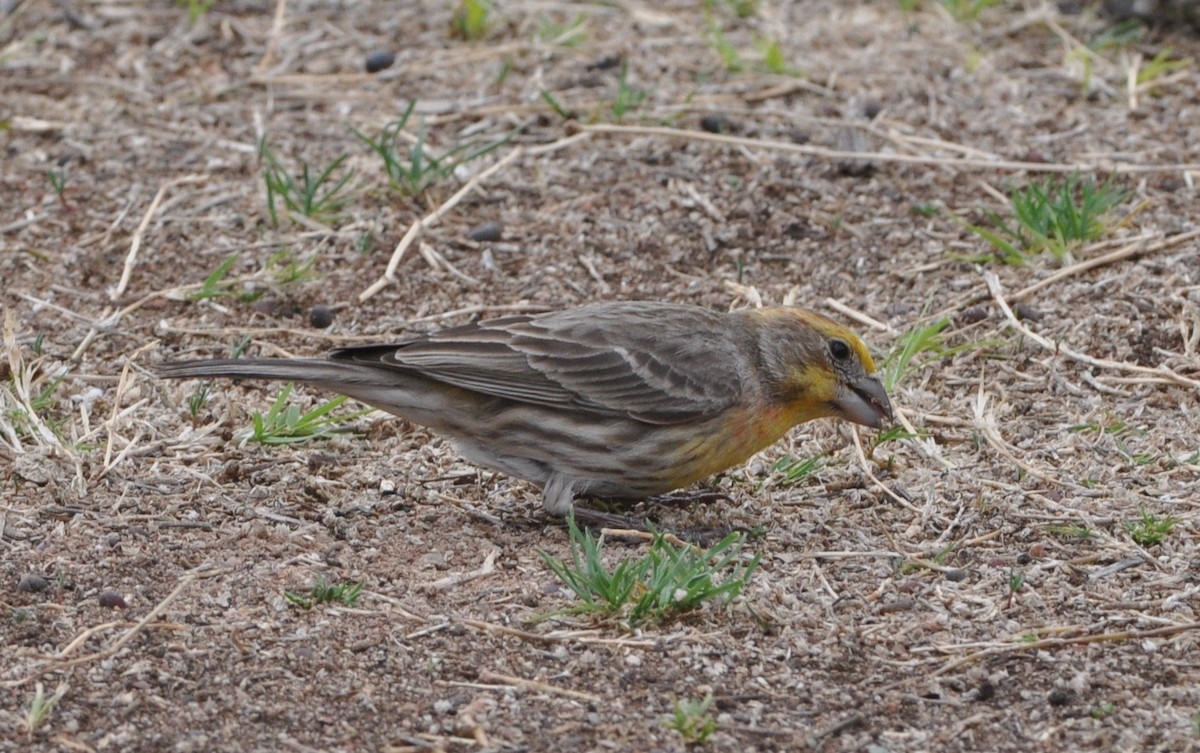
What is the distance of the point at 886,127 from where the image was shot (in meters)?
9.24

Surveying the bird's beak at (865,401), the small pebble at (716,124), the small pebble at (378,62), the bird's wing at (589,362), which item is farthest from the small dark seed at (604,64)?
the bird's beak at (865,401)

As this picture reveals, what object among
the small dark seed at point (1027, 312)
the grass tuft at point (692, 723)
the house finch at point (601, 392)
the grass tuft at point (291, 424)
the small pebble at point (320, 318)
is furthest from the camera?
the small pebble at point (320, 318)

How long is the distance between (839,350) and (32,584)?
313 centimetres

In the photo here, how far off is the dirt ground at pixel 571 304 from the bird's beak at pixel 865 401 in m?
0.24

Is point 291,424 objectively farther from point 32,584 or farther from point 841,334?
point 841,334

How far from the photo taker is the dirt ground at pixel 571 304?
16.5 feet

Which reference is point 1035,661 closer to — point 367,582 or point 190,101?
point 367,582

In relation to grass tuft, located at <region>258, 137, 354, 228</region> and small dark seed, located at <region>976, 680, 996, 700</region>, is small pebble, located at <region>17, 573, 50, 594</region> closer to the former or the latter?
small dark seed, located at <region>976, 680, 996, 700</region>

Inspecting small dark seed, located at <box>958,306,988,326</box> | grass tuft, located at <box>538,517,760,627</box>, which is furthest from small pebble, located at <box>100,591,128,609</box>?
small dark seed, located at <box>958,306,988,326</box>

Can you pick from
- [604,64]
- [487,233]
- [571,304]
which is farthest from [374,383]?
[604,64]

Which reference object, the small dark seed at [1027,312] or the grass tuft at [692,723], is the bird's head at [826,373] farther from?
the grass tuft at [692,723]

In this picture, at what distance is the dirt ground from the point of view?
5.02m

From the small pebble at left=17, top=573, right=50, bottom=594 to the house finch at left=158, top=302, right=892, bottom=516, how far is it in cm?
109

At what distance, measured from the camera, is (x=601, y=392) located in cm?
660
